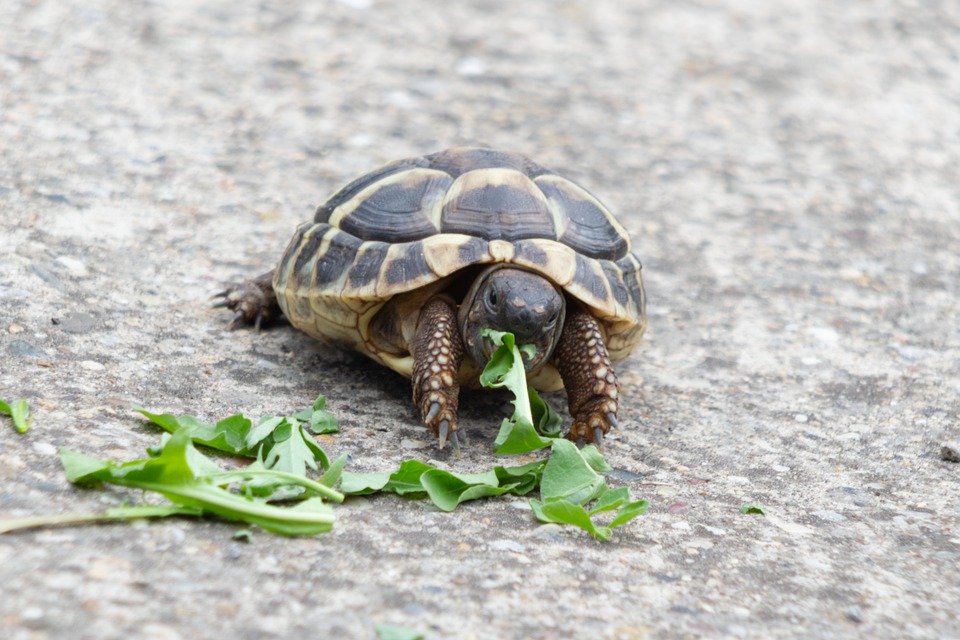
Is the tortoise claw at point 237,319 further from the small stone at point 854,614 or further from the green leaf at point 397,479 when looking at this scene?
the small stone at point 854,614

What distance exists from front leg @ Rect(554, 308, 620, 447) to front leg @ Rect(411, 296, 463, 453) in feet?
1.07

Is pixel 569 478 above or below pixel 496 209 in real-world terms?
below

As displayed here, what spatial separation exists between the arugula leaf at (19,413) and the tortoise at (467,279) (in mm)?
934

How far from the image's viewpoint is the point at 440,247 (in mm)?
2932

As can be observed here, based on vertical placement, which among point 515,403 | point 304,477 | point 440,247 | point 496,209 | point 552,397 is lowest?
point 552,397

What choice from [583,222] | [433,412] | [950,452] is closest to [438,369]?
[433,412]

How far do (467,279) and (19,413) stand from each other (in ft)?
4.25

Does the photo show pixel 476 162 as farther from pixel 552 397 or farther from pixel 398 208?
pixel 552 397

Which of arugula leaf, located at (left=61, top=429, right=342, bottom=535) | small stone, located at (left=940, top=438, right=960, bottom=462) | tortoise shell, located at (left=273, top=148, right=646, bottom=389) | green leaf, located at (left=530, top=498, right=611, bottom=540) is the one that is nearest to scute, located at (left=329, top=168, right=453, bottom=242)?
tortoise shell, located at (left=273, top=148, right=646, bottom=389)

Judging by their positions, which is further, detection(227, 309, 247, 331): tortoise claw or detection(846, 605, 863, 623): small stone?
detection(227, 309, 247, 331): tortoise claw

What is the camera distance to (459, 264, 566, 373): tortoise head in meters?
2.79

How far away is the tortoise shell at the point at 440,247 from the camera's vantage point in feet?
9.67

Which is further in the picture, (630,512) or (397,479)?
(397,479)

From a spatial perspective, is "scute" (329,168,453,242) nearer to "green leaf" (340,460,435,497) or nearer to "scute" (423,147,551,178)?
"scute" (423,147,551,178)
